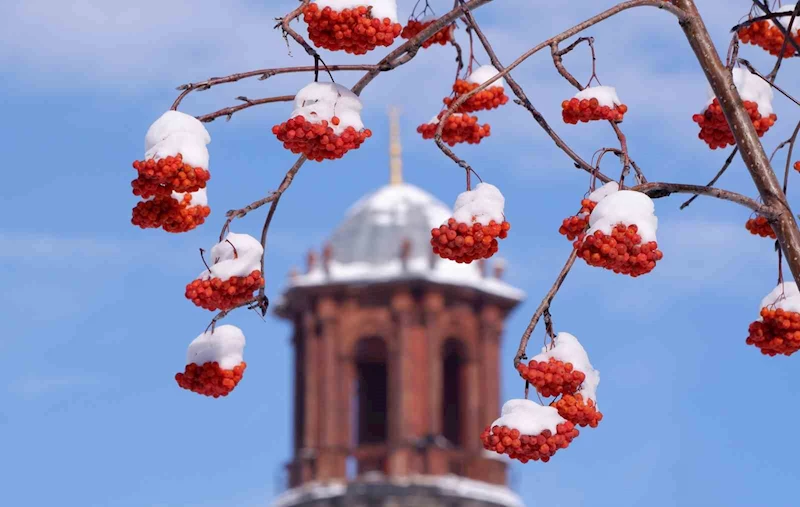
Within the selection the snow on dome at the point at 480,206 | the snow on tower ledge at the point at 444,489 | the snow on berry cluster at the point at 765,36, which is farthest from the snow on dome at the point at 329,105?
the snow on tower ledge at the point at 444,489

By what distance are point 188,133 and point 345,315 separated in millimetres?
56564

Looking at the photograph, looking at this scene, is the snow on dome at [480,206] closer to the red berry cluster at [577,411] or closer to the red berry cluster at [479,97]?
the red berry cluster at [577,411]

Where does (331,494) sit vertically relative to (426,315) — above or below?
below

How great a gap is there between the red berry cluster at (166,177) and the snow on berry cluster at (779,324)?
1.70 metres

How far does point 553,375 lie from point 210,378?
1.08m

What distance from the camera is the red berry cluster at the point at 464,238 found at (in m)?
5.75

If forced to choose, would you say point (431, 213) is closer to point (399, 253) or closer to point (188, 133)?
point (399, 253)

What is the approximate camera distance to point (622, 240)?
5.58m

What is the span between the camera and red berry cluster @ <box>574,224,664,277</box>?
5586mm

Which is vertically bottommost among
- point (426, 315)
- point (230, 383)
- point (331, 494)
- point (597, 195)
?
point (230, 383)

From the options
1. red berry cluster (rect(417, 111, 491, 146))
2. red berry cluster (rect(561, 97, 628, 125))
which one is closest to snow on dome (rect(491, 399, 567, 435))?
red berry cluster (rect(561, 97, 628, 125))

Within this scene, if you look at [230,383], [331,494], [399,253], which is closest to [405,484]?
[331,494]

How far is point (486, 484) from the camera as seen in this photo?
2393 inches

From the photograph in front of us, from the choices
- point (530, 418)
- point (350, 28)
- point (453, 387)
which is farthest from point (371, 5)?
point (453, 387)
